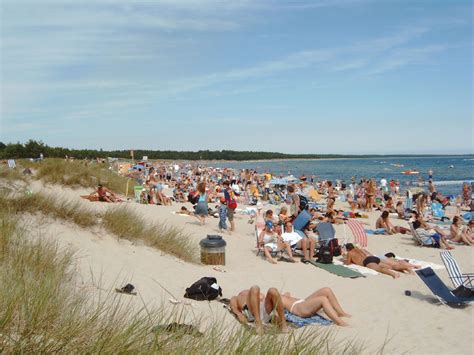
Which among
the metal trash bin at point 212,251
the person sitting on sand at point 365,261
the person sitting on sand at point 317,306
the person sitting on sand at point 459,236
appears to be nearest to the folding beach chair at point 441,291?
the person sitting on sand at point 365,261

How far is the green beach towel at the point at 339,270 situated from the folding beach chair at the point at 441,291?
64.0 inches

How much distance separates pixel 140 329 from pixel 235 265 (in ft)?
19.3

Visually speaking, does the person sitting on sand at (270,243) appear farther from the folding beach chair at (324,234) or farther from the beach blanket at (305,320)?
the beach blanket at (305,320)

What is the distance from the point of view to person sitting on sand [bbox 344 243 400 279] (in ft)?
26.2

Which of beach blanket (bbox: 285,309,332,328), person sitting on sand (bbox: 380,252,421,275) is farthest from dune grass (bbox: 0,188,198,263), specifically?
person sitting on sand (bbox: 380,252,421,275)

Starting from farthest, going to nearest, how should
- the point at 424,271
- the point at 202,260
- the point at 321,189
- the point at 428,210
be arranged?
the point at 321,189 → the point at 428,210 → the point at 202,260 → the point at 424,271

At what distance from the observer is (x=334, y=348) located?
275 cm

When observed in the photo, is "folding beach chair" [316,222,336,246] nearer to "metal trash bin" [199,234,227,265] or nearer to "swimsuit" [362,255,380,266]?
"swimsuit" [362,255,380,266]

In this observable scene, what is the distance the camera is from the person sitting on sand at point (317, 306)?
528 cm

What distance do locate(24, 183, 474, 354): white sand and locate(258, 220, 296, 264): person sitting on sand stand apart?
0.83 ft

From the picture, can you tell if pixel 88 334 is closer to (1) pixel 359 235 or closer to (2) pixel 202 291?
(2) pixel 202 291

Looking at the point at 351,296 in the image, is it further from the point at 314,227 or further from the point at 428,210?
the point at 428,210

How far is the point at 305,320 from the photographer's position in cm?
519

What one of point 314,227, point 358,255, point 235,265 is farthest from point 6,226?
point 314,227
